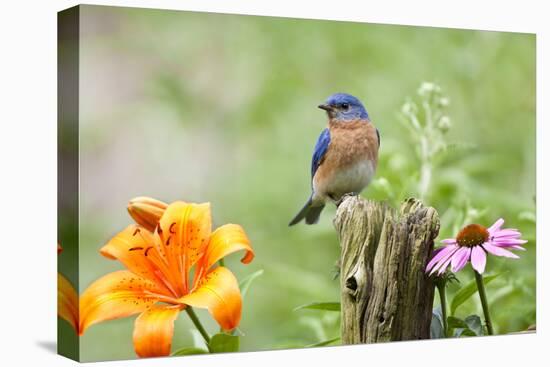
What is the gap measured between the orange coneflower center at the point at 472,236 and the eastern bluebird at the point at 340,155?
620 mm

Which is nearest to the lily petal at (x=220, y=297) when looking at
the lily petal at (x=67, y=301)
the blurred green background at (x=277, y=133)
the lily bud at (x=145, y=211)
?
the blurred green background at (x=277, y=133)

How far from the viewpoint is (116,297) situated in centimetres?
518

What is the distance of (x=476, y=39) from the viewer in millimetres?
6309

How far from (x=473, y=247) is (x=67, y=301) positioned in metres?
2.15

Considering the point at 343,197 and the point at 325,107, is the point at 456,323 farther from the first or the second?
the point at 325,107

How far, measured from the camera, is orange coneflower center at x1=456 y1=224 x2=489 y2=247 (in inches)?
221

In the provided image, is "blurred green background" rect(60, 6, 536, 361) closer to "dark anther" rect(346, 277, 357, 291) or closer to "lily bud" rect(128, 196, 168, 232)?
"lily bud" rect(128, 196, 168, 232)

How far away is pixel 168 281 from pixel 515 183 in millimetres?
2366

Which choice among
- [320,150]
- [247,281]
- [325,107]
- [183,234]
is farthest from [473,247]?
[183,234]

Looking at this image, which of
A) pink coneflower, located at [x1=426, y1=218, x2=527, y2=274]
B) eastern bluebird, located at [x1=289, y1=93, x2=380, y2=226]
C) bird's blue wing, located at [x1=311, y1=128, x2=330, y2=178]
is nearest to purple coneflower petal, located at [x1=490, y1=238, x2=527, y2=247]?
pink coneflower, located at [x1=426, y1=218, x2=527, y2=274]

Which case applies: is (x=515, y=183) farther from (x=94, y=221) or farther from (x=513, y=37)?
(x=94, y=221)

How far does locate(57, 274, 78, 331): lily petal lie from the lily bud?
0.47 meters

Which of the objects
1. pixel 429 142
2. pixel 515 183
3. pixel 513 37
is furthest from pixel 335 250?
pixel 513 37

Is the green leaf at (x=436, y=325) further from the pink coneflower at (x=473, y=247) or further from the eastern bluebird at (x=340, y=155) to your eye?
the eastern bluebird at (x=340, y=155)
